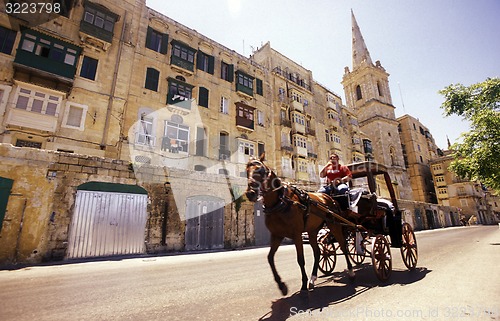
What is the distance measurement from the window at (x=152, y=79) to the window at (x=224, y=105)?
6.54 m

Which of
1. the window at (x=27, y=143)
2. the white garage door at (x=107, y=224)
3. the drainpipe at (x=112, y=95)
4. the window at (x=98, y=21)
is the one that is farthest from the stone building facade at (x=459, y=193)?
the window at (x=27, y=143)

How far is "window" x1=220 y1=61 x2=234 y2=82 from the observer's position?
24984 mm

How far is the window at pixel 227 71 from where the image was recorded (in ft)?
82.0

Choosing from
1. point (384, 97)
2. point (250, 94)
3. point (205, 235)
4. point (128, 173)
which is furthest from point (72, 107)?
point (384, 97)

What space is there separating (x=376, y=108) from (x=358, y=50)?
14902 millimetres

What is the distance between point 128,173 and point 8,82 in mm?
11361

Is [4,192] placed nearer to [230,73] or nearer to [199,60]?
[199,60]

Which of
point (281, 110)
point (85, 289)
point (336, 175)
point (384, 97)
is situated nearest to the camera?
point (85, 289)

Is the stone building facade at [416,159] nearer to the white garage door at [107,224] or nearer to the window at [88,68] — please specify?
the white garage door at [107,224]

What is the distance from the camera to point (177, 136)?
20047 millimetres

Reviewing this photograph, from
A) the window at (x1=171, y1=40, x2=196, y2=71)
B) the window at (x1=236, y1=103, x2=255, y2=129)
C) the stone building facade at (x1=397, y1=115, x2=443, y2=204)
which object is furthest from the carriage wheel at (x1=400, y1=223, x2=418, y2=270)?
the stone building facade at (x1=397, y1=115, x2=443, y2=204)

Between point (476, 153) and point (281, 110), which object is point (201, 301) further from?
point (281, 110)

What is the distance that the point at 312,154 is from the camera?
30609 mm

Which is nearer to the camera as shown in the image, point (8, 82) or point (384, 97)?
point (8, 82)
